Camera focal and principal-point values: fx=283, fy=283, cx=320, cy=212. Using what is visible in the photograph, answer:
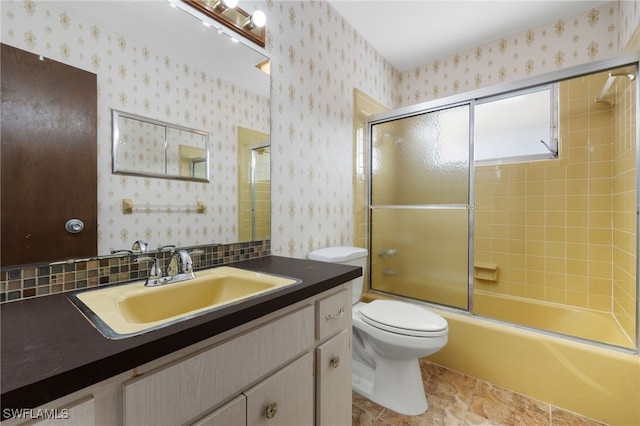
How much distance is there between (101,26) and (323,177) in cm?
126

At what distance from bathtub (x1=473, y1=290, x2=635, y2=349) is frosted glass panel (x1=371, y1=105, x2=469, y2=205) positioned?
1.04 metres

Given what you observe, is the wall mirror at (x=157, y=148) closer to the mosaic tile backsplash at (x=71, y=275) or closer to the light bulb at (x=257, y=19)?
the mosaic tile backsplash at (x=71, y=275)

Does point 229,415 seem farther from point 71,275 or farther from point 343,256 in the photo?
point 343,256

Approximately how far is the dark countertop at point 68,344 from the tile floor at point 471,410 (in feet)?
3.48

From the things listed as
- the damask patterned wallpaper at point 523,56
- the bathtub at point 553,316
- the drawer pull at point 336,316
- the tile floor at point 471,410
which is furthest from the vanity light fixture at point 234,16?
the bathtub at point 553,316

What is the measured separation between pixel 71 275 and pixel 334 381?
36.7 inches

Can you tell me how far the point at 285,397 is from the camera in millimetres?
820

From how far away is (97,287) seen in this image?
0.90m

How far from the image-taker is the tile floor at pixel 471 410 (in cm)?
139

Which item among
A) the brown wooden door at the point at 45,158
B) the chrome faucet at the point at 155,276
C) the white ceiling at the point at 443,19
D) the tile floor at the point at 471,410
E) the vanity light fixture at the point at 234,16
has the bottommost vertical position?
the tile floor at the point at 471,410

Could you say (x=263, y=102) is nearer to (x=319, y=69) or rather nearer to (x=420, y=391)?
(x=319, y=69)

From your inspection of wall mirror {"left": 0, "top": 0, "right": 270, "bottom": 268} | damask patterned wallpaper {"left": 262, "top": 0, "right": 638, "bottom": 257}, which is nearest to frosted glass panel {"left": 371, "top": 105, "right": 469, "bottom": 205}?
damask patterned wallpaper {"left": 262, "top": 0, "right": 638, "bottom": 257}

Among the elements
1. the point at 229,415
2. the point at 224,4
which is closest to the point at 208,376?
the point at 229,415

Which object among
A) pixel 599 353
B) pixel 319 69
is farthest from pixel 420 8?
pixel 599 353
